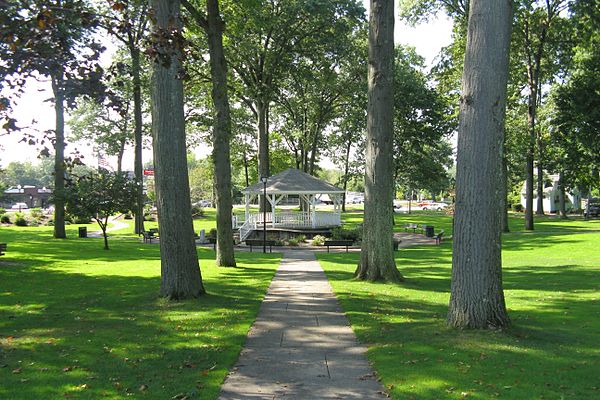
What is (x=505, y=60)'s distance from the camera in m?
7.52

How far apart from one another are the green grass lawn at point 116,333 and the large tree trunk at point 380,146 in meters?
3.14

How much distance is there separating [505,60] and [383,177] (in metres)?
6.21

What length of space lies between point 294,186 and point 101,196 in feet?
40.9

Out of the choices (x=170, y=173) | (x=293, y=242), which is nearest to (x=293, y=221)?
(x=293, y=242)

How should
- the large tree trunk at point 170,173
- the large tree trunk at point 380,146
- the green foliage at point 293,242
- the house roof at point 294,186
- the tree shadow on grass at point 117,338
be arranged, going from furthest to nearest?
the house roof at point 294,186
the green foliage at point 293,242
the large tree trunk at point 380,146
the large tree trunk at point 170,173
the tree shadow on grass at point 117,338

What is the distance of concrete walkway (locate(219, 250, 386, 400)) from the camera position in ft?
18.1

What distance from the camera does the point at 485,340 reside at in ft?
23.2

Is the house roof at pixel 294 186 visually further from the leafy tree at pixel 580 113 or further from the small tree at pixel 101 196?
the leafy tree at pixel 580 113

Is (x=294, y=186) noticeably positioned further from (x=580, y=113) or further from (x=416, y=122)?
(x=580, y=113)

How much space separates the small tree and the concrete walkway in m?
16.6

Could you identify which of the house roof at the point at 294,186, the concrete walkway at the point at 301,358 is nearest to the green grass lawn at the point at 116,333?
the concrete walkway at the point at 301,358

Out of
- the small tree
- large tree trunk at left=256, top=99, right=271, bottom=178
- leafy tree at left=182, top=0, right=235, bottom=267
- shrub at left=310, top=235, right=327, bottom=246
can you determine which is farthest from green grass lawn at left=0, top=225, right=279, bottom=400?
large tree trunk at left=256, top=99, right=271, bottom=178

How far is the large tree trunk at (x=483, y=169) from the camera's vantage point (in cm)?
741

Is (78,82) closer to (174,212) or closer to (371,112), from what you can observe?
(174,212)
